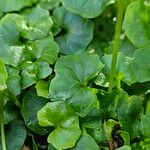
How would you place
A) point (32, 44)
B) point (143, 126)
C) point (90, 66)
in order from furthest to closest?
point (32, 44)
point (90, 66)
point (143, 126)

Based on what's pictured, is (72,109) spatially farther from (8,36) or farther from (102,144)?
Result: (8,36)

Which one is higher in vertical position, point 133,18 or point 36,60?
point 133,18

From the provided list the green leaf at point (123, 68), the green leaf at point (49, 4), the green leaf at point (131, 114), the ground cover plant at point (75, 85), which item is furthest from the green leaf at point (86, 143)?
the green leaf at point (49, 4)

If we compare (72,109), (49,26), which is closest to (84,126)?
(72,109)

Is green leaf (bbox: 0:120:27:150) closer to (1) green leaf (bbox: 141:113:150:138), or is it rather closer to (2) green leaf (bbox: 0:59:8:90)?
(2) green leaf (bbox: 0:59:8:90)

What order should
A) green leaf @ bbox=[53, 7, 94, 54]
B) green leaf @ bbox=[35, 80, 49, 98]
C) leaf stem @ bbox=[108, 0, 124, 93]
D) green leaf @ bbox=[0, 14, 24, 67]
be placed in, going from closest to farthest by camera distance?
leaf stem @ bbox=[108, 0, 124, 93] < green leaf @ bbox=[35, 80, 49, 98] < green leaf @ bbox=[0, 14, 24, 67] < green leaf @ bbox=[53, 7, 94, 54]

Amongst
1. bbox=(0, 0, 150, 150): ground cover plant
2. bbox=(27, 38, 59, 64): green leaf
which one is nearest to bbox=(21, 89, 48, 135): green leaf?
bbox=(0, 0, 150, 150): ground cover plant
